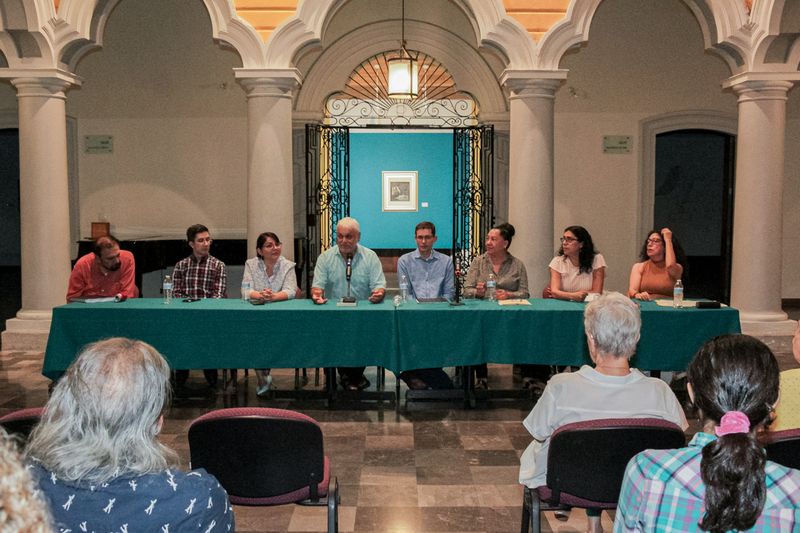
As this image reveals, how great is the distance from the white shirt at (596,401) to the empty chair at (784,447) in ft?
1.55

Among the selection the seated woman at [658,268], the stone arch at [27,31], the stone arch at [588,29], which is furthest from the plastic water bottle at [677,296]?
the stone arch at [27,31]

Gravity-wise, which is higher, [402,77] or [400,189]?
[402,77]

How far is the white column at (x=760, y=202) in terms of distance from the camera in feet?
27.1

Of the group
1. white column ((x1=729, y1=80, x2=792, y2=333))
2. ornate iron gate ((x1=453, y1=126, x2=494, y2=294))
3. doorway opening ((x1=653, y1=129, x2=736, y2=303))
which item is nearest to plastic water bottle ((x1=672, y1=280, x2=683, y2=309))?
white column ((x1=729, y1=80, x2=792, y2=333))

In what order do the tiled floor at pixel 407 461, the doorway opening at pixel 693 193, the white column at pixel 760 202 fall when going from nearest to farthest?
the tiled floor at pixel 407 461
the white column at pixel 760 202
the doorway opening at pixel 693 193

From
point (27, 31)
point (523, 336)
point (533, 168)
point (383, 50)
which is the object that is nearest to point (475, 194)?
point (383, 50)

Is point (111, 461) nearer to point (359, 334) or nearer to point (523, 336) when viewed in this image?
point (359, 334)

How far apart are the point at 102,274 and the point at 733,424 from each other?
19.1 feet

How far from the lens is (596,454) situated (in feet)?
8.90

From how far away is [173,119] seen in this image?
11297 millimetres

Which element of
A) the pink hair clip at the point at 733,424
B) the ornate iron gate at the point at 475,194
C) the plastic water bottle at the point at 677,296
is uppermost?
the ornate iron gate at the point at 475,194

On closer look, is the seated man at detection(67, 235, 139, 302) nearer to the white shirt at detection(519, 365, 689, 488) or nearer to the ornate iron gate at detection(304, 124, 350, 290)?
the ornate iron gate at detection(304, 124, 350, 290)

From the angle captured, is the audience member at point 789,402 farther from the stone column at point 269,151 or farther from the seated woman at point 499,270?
the stone column at point 269,151

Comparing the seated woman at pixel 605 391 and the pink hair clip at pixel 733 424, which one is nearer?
the pink hair clip at pixel 733 424
